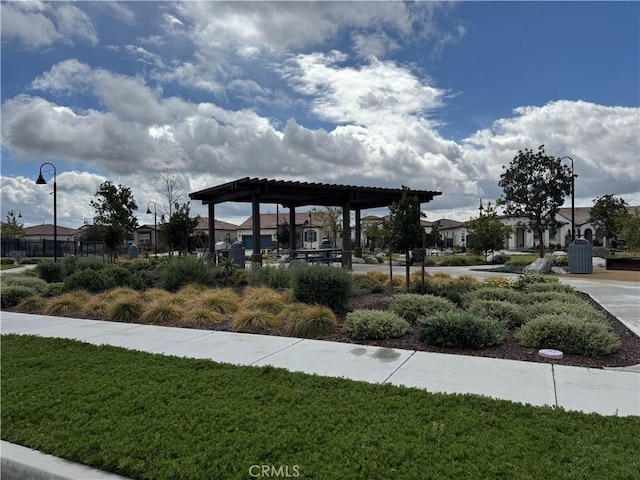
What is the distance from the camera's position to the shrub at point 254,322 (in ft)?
24.8

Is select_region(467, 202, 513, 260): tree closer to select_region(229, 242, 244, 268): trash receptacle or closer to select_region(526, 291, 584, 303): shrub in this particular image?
select_region(229, 242, 244, 268): trash receptacle

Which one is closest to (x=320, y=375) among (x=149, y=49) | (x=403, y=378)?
(x=403, y=378)

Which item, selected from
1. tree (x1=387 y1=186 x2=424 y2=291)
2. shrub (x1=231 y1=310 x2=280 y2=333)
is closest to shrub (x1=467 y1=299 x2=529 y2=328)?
tree (x1=387 y1=186 x2=424 y2=291)

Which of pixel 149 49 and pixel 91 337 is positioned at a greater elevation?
pixel 149 49

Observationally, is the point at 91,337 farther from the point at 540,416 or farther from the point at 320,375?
the point at 540,416

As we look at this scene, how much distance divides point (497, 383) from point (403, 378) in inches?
37.6

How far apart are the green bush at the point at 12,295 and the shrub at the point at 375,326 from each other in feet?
29.3

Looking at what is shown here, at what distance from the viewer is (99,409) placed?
3939 mm

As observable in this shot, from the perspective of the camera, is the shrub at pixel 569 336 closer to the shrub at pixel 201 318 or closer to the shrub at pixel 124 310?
the shrub at pixel 201 318

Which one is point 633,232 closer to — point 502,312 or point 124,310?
point 502,312

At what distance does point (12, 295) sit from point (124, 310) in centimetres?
435

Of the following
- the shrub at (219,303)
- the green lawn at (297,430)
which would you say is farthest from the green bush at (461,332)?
the shrub at (219,303)

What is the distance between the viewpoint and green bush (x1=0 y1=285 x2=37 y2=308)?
11.0 meters

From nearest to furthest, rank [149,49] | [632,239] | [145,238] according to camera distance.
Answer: [149,49] < [632,239] < [145,238]
